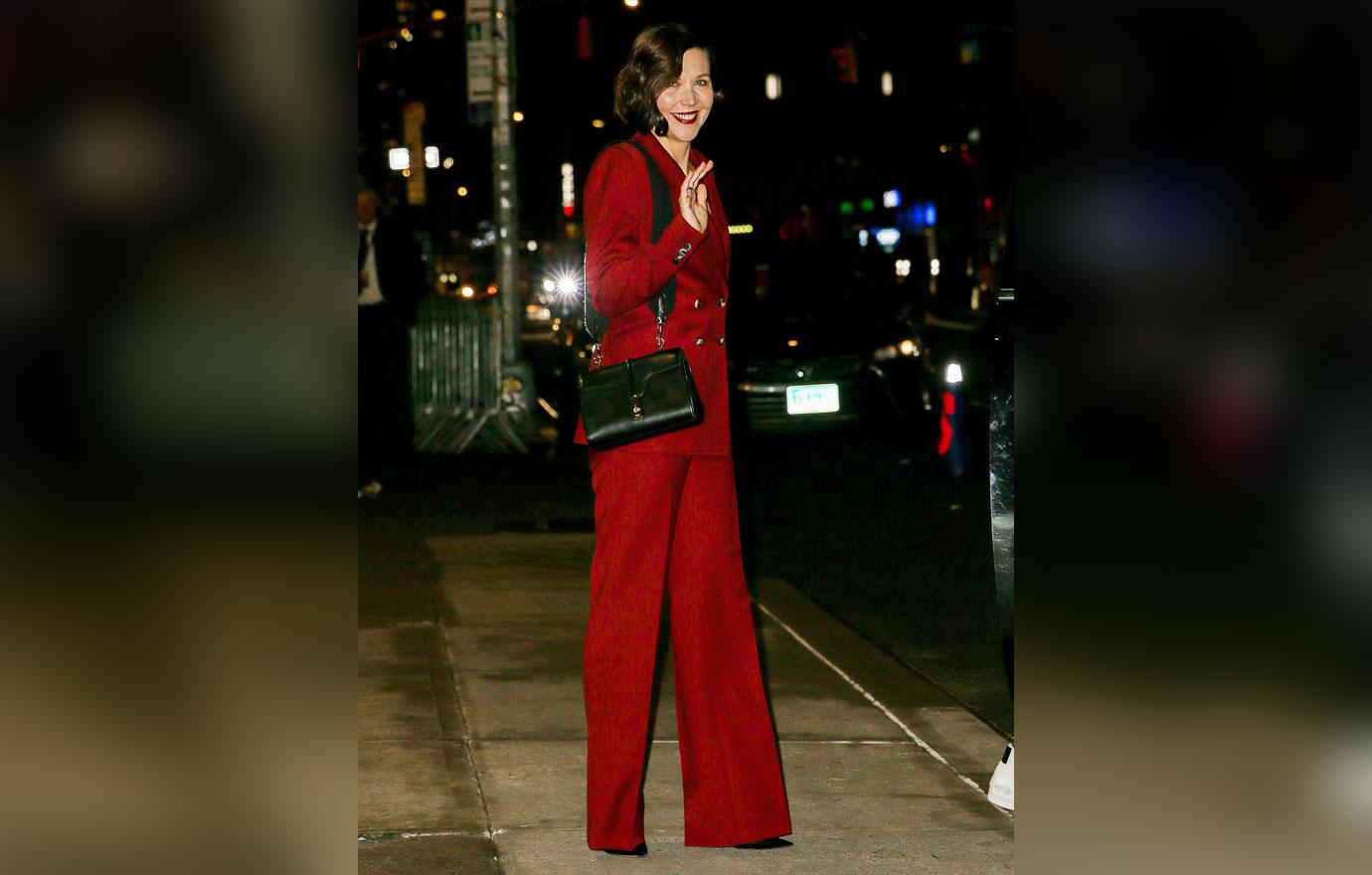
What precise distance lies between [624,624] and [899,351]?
10874 millimetres

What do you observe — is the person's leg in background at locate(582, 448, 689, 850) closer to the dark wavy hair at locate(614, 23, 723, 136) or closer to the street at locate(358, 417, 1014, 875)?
the street at locate(358, 417, 1014, 875)

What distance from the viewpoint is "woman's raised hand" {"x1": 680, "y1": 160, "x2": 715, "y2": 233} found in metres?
4.07

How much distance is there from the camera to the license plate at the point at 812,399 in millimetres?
14414

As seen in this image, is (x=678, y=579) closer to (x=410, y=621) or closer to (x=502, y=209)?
(x=410, y=621)

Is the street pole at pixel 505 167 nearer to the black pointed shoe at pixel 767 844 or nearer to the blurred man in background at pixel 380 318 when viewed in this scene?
the blurred man in background at pixel 380 318

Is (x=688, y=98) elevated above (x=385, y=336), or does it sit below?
above

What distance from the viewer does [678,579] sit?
14.0 feet

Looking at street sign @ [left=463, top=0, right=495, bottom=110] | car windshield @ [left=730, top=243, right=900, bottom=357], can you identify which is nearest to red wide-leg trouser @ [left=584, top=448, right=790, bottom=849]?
car windshield @ [left=730, top=243, right=900, bottom=357]

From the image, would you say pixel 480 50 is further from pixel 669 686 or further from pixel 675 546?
pixel 675 546

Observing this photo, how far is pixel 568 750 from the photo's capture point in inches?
212

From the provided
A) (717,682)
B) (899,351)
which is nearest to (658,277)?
(717,682)

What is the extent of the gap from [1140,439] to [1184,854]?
0.48m

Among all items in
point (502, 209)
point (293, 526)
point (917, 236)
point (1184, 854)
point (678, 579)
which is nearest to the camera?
point (293, 526)

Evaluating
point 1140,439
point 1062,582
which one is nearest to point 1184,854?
point 1062,582
